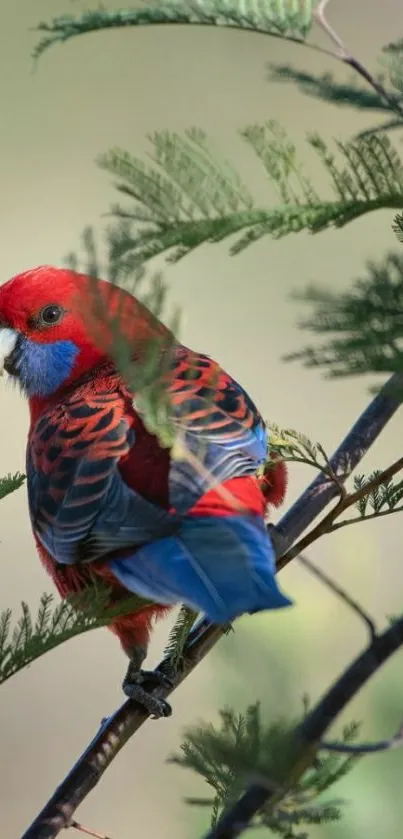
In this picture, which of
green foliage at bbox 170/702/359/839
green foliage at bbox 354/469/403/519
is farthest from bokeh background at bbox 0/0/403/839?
green foliage at bbox 170/702/359/839

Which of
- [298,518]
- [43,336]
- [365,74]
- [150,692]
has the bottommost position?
[150,692]

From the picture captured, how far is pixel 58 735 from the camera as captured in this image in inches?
155

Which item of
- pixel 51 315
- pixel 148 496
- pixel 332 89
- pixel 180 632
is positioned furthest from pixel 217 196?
pixel 51 315

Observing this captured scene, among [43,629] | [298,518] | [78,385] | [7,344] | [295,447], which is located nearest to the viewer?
[43,629]

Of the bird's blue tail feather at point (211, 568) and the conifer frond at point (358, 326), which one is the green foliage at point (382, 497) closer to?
the bird's blue tail feather at point (211, 568)

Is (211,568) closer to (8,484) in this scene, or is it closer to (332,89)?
(8,484)

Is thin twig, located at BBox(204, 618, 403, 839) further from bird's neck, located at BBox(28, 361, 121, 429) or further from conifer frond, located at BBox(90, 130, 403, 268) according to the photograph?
bird's neck, located at BBox(28, 361, 121, 429)

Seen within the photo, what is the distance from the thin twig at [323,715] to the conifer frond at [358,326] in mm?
220

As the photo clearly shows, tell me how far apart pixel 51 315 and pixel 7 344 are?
Result: 98 mm

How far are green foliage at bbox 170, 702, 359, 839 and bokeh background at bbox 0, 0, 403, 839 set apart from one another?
708 mm

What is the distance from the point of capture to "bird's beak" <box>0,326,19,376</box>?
226 centimetres

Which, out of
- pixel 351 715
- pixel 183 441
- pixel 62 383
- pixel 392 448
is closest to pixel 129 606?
pixel 183 441

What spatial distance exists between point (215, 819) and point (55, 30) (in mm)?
687

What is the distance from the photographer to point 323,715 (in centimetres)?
85
